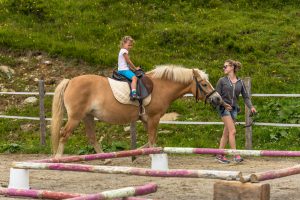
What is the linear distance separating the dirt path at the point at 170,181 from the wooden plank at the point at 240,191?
3.26 feet

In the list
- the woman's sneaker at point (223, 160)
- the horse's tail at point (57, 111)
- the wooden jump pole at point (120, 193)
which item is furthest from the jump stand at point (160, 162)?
the wooden jump pole at point (120, 193)

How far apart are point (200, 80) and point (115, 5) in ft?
36.8

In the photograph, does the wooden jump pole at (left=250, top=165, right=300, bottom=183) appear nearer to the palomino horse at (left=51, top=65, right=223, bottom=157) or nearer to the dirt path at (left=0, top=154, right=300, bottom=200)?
the dirt path at (left=0, top=154, right=300, bottom=200)

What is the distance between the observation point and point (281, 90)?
1728 centimetres

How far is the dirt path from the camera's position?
8898mm

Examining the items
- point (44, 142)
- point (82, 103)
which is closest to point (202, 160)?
point (82, 103)

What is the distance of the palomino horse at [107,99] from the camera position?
Answer: 13.0 m

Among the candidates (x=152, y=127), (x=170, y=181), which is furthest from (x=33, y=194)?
(x=152, y=127)

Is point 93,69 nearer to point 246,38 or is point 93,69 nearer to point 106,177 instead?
point 246,38

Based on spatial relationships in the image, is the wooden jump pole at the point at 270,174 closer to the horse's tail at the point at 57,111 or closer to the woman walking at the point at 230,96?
the woman walking at the point at 230,96

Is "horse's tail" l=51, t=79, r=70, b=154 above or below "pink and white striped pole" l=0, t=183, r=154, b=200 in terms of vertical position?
above

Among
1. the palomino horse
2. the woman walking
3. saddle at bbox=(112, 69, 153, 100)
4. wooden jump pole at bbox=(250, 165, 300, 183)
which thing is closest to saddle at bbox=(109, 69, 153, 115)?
saddle at bbox=(112, 69, 153, 100)

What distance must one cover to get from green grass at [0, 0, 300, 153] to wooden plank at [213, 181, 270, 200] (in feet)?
22.3

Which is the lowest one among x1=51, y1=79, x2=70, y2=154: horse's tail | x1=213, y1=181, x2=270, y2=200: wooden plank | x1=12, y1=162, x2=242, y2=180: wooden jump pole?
x1=213, y1=181, x2=270, y2=200: wooden plank
